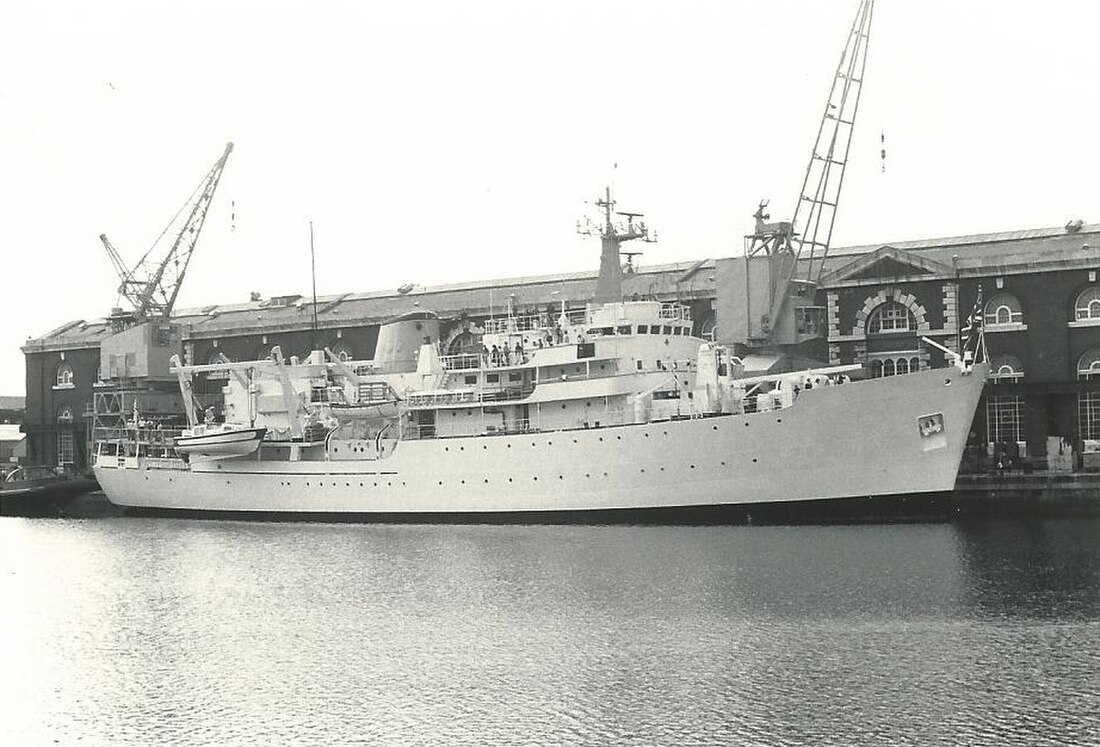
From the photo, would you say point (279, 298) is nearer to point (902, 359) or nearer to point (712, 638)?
point (902, 359)

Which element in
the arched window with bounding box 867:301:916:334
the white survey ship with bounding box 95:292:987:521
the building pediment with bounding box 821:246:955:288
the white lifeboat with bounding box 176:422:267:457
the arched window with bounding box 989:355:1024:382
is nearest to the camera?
the white survey ship with bounding box 95:292:987:521

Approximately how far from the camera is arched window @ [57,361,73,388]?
2773 inches

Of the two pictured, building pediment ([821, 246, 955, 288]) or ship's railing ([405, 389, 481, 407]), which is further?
building pediment ([821, 246, 955, 288])

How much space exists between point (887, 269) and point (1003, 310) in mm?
4509

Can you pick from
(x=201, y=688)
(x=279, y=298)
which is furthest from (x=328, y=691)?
(x=279, y=298)

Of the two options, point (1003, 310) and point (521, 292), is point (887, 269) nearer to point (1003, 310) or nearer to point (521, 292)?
point (1003, 310)

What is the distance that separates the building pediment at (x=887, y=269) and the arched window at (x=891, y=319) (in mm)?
1078

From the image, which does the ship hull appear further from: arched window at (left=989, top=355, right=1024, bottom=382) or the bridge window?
the bridge window

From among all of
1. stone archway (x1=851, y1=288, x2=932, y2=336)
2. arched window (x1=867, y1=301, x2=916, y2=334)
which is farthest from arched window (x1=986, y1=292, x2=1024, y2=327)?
arched window (x1=867, y1=301, x2=916, y2=334)

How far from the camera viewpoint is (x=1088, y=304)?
4584 cm

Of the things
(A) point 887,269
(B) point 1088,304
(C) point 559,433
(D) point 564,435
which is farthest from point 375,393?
(B) point 1088,304

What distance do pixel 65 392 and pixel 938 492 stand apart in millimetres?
51393

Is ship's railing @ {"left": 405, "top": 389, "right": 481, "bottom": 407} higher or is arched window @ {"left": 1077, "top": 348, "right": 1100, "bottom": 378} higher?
arched window @ {"left": 1077, "top": 348, "right": 1100, "bottom": 378}

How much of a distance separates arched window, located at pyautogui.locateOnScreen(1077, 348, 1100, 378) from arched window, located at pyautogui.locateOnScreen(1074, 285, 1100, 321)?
1.32m
